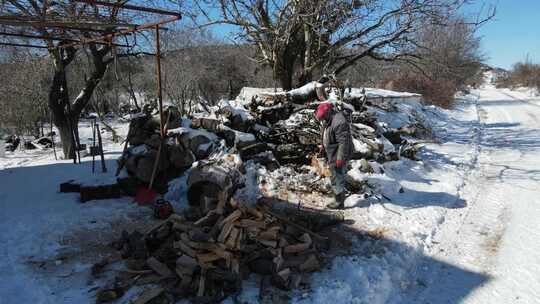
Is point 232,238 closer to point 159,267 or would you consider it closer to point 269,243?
point 269,243

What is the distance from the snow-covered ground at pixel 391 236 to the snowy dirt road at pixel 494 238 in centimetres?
2

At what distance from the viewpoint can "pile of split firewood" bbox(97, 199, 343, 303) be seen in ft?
11.2

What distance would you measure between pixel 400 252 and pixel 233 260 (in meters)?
2.07

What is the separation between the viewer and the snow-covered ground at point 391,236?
3.54 m

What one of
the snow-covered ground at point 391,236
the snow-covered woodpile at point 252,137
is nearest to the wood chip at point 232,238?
the snow-covered ground at point 391,236

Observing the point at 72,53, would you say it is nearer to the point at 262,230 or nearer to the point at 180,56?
the point at 262,230

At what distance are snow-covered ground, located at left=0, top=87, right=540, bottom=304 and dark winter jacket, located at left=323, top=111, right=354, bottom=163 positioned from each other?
0.91 meters

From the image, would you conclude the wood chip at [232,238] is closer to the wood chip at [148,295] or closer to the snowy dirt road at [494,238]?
the wood chip at [148,295]

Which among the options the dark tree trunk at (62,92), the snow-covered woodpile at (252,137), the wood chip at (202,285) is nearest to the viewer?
the wood chip at (202,285)

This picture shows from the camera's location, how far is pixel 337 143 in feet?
18.6

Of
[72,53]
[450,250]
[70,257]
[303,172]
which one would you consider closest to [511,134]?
[303,172]

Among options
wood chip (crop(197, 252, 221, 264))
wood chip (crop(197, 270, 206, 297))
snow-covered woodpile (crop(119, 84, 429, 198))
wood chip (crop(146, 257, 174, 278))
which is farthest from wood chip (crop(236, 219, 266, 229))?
snow-covered woodpile (crop(119, 84, 429, 198))

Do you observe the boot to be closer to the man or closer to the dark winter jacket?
the man

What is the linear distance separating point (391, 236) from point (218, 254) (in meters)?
2.41
